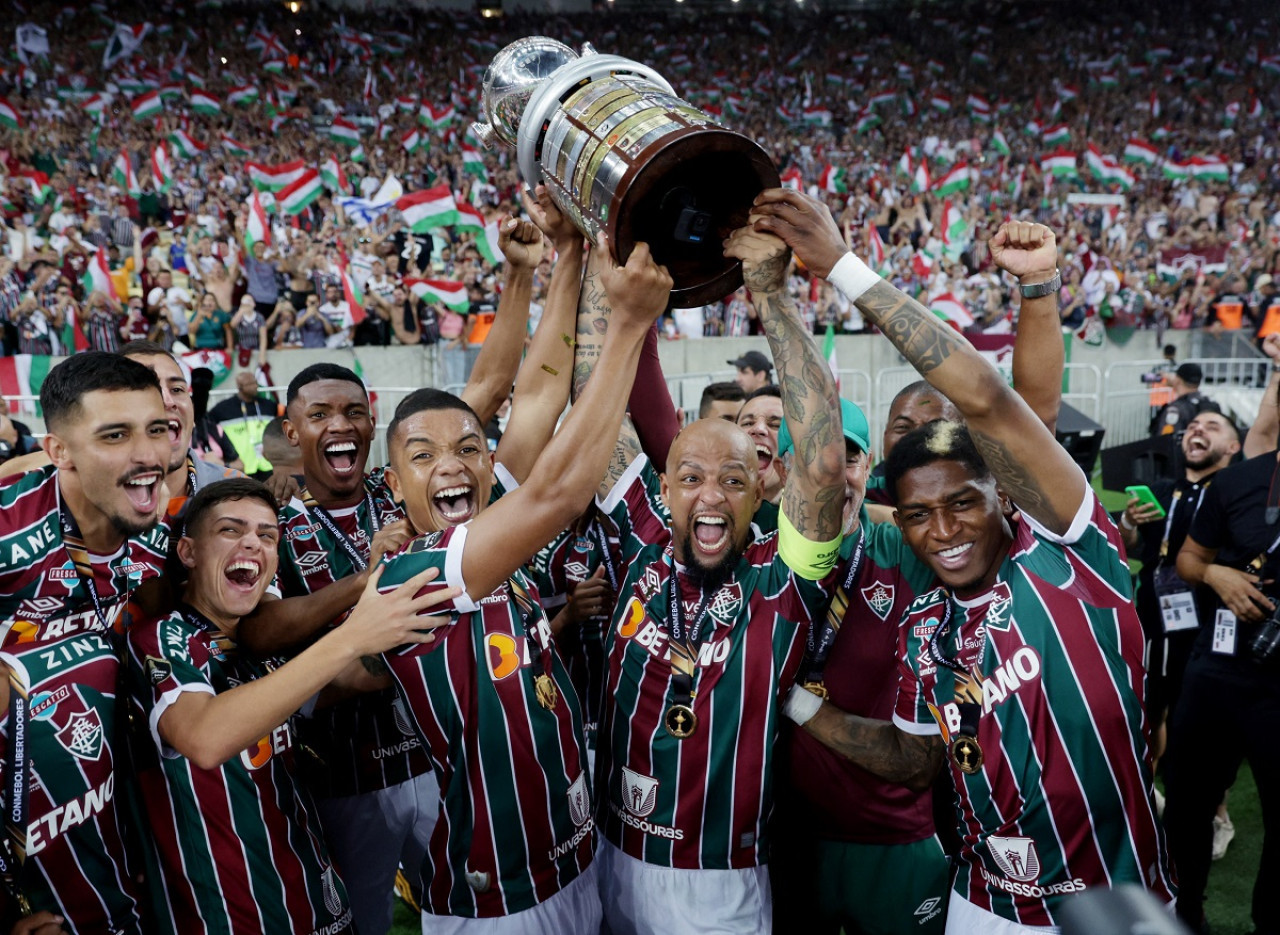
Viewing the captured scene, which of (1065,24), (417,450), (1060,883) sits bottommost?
(1060,883)

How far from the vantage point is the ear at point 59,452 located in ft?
8.75

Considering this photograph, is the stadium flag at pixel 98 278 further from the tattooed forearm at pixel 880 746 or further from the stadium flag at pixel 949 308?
the tattooed forearm at pixel 880 746

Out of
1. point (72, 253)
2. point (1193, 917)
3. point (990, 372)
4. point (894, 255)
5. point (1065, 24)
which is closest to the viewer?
point (990, 372)

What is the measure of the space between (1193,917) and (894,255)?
595 inches

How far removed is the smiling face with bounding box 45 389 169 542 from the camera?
104 inches

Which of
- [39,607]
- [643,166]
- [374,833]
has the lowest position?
[374,833]

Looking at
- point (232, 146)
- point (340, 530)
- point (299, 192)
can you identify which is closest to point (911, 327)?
point (340, 530)

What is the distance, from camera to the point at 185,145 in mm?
16031

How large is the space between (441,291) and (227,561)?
32.4 feet

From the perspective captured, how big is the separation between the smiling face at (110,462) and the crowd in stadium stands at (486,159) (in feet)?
29.5

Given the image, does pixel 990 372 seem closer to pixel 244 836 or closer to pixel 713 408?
pixel 244 836

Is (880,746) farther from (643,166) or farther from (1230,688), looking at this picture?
(1230,688)

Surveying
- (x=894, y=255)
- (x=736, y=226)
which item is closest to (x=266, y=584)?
(x=736, y=226)

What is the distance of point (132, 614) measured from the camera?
2.73m
